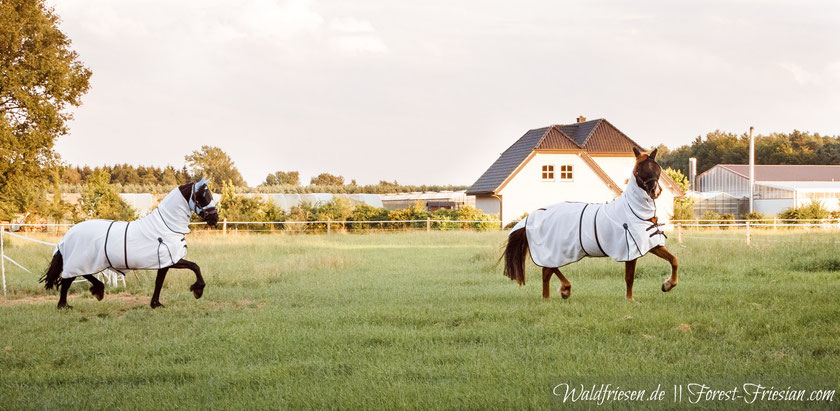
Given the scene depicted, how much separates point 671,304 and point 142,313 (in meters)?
6.83

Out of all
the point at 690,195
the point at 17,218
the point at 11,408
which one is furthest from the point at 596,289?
the point at 690,195

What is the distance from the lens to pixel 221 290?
1198cm

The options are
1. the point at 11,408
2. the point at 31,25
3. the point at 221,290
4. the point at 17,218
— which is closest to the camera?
the point at 11,408

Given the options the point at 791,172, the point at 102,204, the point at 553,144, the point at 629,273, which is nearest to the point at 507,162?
the point at 553,144

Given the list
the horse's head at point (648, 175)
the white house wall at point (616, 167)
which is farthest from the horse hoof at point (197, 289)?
the white house wall at point (616, 167)

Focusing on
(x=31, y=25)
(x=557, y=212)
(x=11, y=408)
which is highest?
(x=31, y=25)

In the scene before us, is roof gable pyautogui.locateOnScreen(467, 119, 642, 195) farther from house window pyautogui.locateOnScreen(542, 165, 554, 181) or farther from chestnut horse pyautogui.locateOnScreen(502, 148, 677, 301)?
chestnut horse pyautogui.locateOnScreen(502, 148, 677, 301)

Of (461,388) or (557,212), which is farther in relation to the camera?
(557,212)

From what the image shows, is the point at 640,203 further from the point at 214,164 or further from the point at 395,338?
the point at 214,164

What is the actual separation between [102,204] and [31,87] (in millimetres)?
6987

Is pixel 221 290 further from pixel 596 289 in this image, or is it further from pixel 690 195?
pixel 690 195

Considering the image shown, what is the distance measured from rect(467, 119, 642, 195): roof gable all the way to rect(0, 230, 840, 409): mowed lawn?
89.4ft

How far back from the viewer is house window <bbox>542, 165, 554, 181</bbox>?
4059cm

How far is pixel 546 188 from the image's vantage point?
133ft
